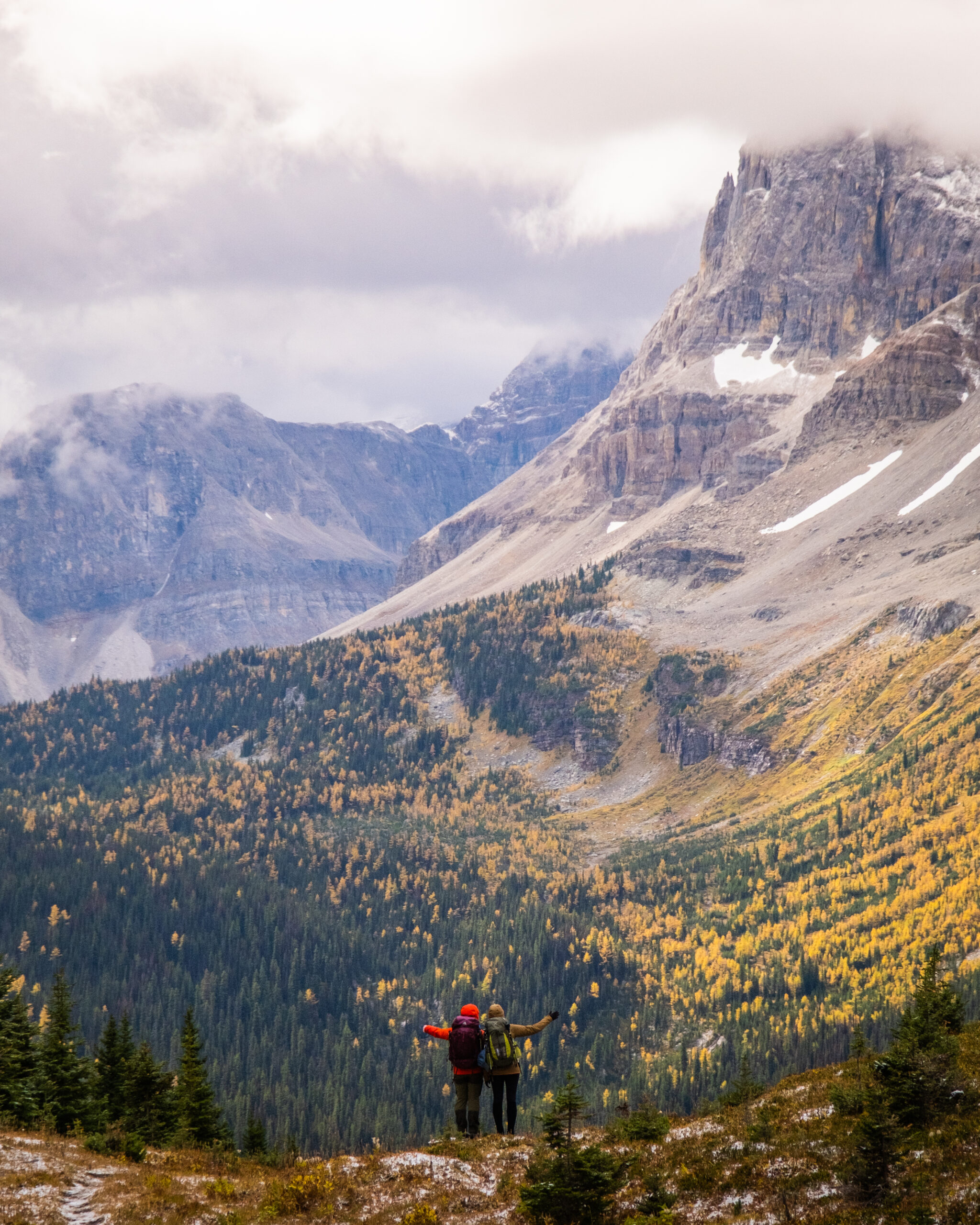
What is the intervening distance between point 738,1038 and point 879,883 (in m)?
42.2

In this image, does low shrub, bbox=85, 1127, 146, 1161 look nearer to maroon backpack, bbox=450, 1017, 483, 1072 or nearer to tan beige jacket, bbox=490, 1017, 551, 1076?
maroon backpack, bbox=450, 1017, 483, 1072

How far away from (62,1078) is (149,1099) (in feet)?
16.4

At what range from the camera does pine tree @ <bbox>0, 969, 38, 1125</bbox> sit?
46.7 m

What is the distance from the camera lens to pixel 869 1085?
102 feet

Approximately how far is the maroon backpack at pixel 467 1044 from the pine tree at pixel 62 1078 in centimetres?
2646

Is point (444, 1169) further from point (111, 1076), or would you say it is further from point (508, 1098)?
point (111, 1076)

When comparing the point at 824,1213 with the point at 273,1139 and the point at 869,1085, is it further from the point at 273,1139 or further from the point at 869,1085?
the point at 273,1139

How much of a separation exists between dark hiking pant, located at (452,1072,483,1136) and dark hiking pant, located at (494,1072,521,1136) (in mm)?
544

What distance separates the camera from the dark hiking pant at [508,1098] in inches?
1336

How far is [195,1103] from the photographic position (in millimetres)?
58188

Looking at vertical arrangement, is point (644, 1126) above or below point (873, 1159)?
below

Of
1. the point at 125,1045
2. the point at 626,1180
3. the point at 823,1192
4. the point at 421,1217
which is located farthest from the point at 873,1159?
the point at 125,1045

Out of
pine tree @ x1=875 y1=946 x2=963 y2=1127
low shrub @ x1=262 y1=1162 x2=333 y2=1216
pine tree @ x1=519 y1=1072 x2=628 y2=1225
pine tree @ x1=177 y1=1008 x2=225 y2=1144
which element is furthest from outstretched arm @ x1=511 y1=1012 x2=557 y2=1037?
pine tree @ x1=177 y1=1008 x2=225 y2=1144

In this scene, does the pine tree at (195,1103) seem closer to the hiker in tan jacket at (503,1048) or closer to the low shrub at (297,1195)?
the hiker in tan jacket at (503,1048)
